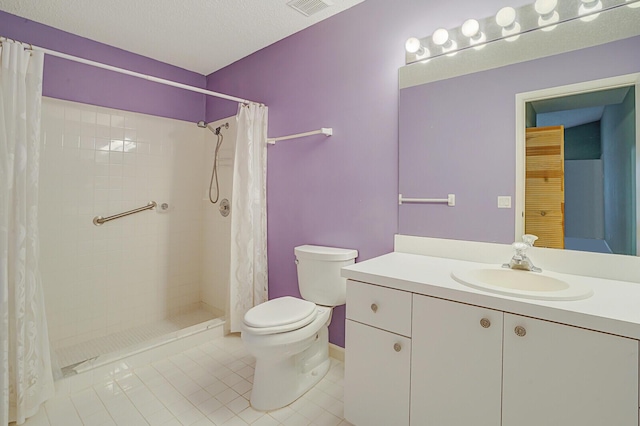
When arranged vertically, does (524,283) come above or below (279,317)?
above

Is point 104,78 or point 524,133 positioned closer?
point 524,133

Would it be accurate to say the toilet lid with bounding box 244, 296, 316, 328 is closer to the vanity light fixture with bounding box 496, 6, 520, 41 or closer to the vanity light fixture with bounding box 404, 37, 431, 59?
the vanity light fixture with bounding box 404, 37, 431, 59

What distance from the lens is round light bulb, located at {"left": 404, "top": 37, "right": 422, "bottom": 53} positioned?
1.72 meters

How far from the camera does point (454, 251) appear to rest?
1.67m

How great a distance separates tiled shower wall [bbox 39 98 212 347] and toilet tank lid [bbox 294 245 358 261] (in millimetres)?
1455

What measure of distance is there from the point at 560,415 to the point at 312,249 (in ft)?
4.62

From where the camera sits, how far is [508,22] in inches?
58.4

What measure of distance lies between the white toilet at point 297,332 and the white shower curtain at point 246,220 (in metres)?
0.52

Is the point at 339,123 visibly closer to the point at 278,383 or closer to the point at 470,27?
the point at 470,27

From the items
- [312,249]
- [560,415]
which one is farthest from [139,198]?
[560,415]

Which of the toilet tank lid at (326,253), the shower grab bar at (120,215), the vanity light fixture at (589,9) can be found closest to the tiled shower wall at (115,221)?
the shower grab bar at (120,215)

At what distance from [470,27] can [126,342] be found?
300 centimetres

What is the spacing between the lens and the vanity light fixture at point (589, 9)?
1.33m

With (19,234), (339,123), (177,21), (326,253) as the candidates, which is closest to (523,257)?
(326,253)
